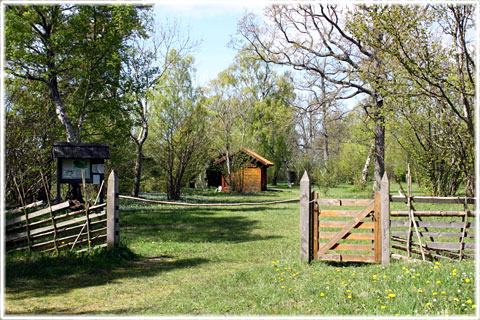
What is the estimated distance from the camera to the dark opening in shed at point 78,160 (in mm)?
15094

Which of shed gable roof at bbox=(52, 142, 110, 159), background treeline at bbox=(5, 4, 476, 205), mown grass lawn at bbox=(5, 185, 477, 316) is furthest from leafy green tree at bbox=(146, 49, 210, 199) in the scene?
mown grass lawn at bbox=(5, 185, 477, 316)

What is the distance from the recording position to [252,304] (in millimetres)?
6012

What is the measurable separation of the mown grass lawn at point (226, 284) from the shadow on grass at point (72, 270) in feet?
0.05

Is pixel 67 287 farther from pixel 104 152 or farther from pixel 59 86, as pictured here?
pixel 59 86

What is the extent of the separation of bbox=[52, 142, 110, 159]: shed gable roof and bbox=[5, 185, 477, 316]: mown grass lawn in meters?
5.92

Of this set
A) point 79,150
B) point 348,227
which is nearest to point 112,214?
point 348,227

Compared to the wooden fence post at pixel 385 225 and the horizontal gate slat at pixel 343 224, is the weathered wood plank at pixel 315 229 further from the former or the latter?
the wooden fence post at pixel 385 225

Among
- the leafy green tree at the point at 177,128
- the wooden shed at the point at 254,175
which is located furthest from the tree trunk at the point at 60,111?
the wooden shed at the point at 254,175

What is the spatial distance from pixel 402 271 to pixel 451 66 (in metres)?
5.08

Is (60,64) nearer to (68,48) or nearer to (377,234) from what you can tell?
(68,48)

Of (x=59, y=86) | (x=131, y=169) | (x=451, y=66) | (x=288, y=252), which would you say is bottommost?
(x=288, y=252)

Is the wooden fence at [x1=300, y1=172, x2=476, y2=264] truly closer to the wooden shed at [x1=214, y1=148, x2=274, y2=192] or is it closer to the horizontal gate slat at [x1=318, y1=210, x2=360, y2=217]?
the horizontal gate slat at [x1=318, y1=210, x2=360, y2=217]

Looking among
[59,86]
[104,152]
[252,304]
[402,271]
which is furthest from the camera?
[59,86]

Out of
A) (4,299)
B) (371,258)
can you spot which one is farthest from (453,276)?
(4,299)
